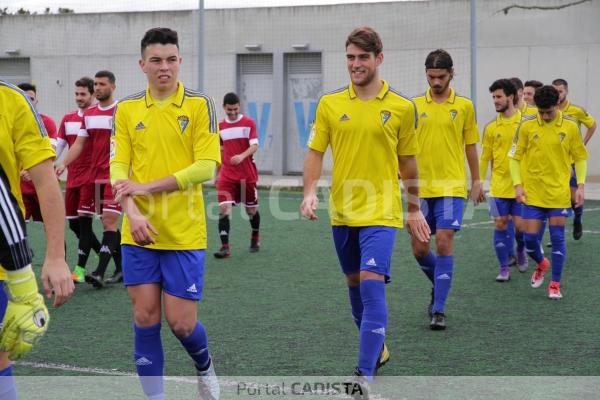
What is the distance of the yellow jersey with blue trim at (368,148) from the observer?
6.00 metres

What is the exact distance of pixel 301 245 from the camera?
13250mm

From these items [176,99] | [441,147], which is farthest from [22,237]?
[441,147]

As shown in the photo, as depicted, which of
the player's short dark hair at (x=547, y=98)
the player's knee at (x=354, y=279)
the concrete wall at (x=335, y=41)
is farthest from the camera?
the concrete wall at (x=335, y=41)

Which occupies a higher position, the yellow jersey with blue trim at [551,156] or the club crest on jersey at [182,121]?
the club crest on jersey at [182,121]

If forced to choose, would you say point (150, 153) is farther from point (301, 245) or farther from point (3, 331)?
point (301, 245)

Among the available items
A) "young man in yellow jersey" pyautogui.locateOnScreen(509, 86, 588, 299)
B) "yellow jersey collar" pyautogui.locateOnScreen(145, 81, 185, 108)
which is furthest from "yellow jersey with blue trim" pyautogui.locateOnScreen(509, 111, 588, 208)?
"yellow jersey collar" pyautogui.locateOnScreen(145, 81, 185, 108)

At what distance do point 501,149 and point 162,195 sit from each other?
627cm

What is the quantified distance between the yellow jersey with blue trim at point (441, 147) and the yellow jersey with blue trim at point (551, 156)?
149 cm

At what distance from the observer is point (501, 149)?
10711mm

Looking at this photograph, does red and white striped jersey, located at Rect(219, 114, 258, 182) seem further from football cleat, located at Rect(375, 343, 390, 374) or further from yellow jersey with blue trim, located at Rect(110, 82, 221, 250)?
yellow jersey with blue trim, located at Rect(110, 82, 221, 250)

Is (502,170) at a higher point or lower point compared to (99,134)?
lower

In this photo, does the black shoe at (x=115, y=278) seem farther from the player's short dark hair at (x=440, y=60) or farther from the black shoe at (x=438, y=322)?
the player's short dark hair at (x=440, y=60)

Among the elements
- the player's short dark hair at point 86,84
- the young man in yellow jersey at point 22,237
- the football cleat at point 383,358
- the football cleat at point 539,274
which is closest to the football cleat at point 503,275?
the football cleat at point 539,274

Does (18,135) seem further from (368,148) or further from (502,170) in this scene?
(502,170)
